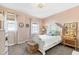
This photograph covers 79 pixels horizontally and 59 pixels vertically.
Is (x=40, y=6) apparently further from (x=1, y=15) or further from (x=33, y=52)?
(x=33, y=52)

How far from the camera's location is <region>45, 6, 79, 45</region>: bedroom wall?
1.50 metres

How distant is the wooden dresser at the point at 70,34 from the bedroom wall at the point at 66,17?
0.25ft

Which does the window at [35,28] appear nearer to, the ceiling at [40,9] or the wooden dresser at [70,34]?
the ceiling at [40,9]

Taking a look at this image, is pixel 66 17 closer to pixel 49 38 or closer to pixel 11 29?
pixel 49 38

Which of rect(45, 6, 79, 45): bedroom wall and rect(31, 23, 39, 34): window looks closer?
rect(45, 6, 79, 45): bedroom wall

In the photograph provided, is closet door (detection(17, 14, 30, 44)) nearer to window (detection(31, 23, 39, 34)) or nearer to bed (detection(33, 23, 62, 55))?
window (detection(31, 23, 39, 34))

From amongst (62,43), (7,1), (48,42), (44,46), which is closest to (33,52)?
(44,46)

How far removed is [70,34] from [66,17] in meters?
0.33

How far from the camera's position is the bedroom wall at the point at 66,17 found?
59.0 inches

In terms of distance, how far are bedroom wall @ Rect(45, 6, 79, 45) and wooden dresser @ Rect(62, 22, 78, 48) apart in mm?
77

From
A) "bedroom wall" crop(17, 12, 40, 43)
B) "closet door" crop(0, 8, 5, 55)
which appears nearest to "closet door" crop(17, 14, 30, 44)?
"bedroom wall" crop(17, 12, 40, 43)

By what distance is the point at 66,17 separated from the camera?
1.57 m

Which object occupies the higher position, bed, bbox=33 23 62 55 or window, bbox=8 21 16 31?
window, bbox=8 21 16 31

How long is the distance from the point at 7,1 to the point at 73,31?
1322 millimetres
